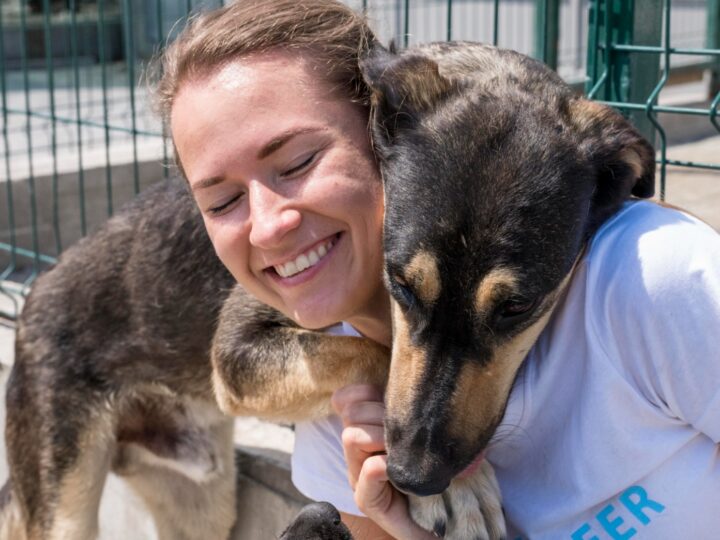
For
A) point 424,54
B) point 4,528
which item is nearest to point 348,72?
point 424,54

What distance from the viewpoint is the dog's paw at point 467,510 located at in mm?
2383

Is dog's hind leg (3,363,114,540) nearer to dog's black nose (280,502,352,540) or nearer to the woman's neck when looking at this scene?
the woman's neck

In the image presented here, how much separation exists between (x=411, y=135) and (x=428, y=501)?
33.1 inches

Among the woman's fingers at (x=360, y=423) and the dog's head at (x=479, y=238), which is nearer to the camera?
the dog's head at (x=479, y=238)

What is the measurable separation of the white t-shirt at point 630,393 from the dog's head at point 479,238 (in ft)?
0.27

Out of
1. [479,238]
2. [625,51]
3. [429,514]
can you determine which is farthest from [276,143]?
[625,51]

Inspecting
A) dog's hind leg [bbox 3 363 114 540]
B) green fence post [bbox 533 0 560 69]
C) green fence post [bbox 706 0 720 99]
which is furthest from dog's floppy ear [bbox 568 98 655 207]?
green fence post [bbox 706 0 720 99]

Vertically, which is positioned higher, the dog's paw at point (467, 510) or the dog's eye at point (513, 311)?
the dog's eye at point (513, 311)

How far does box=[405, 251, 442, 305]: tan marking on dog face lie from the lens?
2.07 meters

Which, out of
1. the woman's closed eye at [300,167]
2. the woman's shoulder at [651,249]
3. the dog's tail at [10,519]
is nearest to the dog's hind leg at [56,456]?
the dog's tail at [10,519]

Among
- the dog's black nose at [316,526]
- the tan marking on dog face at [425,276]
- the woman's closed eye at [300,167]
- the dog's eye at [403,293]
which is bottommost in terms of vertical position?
the dog's black nose at [316,526]

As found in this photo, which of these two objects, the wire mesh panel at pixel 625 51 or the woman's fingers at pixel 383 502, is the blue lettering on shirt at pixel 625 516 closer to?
the woman's fingers at pixel 383 502

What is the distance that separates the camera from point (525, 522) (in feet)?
7.63

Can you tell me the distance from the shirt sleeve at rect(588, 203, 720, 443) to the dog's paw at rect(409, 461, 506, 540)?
50 cm
